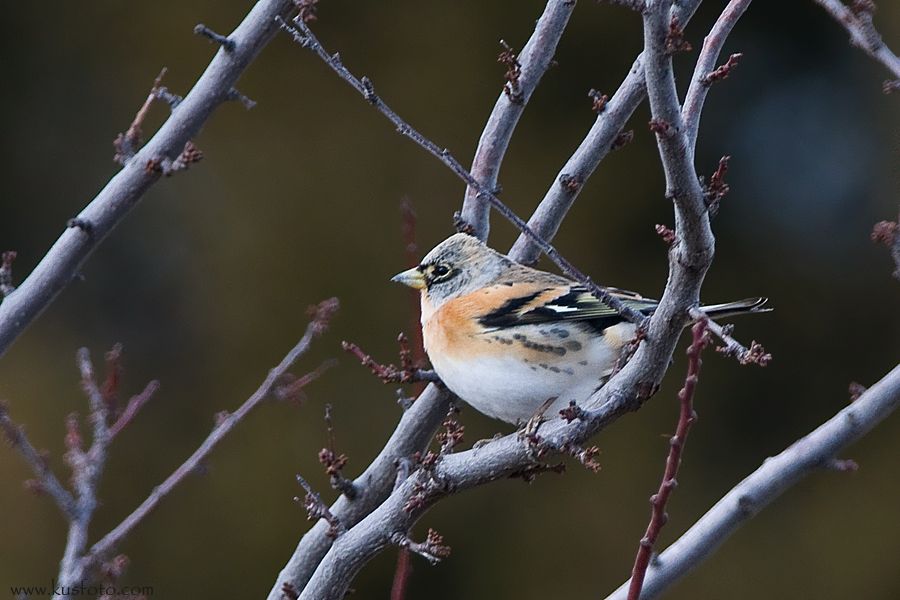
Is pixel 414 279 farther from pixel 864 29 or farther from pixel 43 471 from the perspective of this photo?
pixel 864 29

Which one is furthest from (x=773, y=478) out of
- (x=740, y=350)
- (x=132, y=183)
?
(x=132, y=183)

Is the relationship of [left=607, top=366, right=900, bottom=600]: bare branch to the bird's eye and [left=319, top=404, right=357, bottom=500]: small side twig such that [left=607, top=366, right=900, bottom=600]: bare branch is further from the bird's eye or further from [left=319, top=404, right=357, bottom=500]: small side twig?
the bird's eye

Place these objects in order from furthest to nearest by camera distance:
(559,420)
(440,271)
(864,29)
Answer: (440,271), (559,420), (864,29)

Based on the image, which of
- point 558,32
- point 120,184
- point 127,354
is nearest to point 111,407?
point 120,184

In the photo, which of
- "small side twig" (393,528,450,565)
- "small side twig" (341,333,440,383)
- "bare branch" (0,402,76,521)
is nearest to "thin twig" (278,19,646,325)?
"small side twig" (393,528,450,565)

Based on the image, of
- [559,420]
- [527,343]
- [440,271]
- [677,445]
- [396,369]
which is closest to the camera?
[677,445]

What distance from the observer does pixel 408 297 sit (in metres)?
5.91

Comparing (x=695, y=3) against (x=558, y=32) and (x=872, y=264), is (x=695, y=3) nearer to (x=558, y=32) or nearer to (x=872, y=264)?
(x=558, y=32)

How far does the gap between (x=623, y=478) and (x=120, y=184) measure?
13.0 ft

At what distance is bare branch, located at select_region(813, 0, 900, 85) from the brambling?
3.30 feet

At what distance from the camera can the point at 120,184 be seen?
107 inches

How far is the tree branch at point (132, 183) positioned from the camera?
2617mm

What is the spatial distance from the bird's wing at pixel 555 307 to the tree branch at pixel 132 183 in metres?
0.98

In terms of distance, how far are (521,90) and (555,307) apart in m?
0.65
